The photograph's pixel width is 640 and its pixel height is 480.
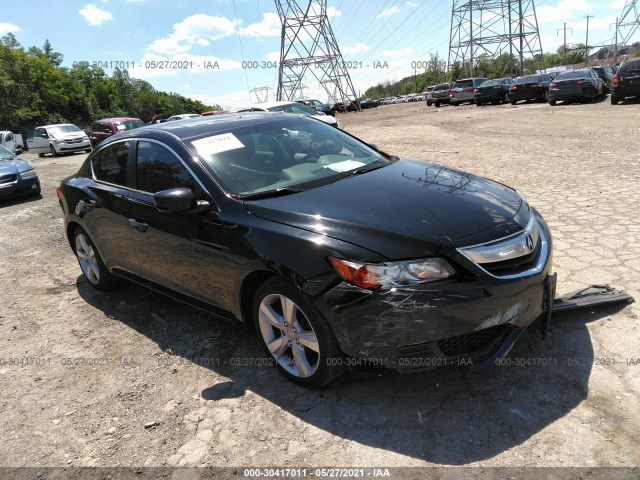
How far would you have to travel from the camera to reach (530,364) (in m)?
2.99

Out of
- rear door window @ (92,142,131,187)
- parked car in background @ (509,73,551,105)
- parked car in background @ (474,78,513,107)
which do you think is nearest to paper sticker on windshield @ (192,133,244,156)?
rear door window @ (92,142,131,187)

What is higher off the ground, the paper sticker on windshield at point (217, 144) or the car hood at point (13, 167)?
the paper sticker on windshield at point (217, 144)

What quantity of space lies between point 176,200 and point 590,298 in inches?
116

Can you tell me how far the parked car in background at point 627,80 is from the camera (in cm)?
1722

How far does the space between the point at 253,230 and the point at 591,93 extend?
21876 millimetres

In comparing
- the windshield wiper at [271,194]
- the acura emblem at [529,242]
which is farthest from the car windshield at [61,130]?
the acura emblem at [529,242]

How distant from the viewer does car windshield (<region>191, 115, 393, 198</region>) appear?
3.38m

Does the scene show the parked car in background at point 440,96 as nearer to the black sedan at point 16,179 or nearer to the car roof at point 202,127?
the black sedan at point 16,179

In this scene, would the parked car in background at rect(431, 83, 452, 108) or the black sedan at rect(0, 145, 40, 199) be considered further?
the parked car in background at rect(431, 83, 452, 108)

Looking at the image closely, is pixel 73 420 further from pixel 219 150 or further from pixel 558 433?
pixel 558 433

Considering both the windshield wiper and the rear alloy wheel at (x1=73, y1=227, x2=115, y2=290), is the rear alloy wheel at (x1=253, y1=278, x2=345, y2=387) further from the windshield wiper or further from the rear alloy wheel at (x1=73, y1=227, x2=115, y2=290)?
the rear alloy wheel at (x1=73, y1=227, x2=115, y2=290)

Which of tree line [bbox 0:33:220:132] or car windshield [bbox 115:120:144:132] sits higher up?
tree line [bbox 0:33:220:132]

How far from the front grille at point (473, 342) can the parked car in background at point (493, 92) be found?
27.1 metres

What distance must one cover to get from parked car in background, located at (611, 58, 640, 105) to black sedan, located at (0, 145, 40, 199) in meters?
19.0
